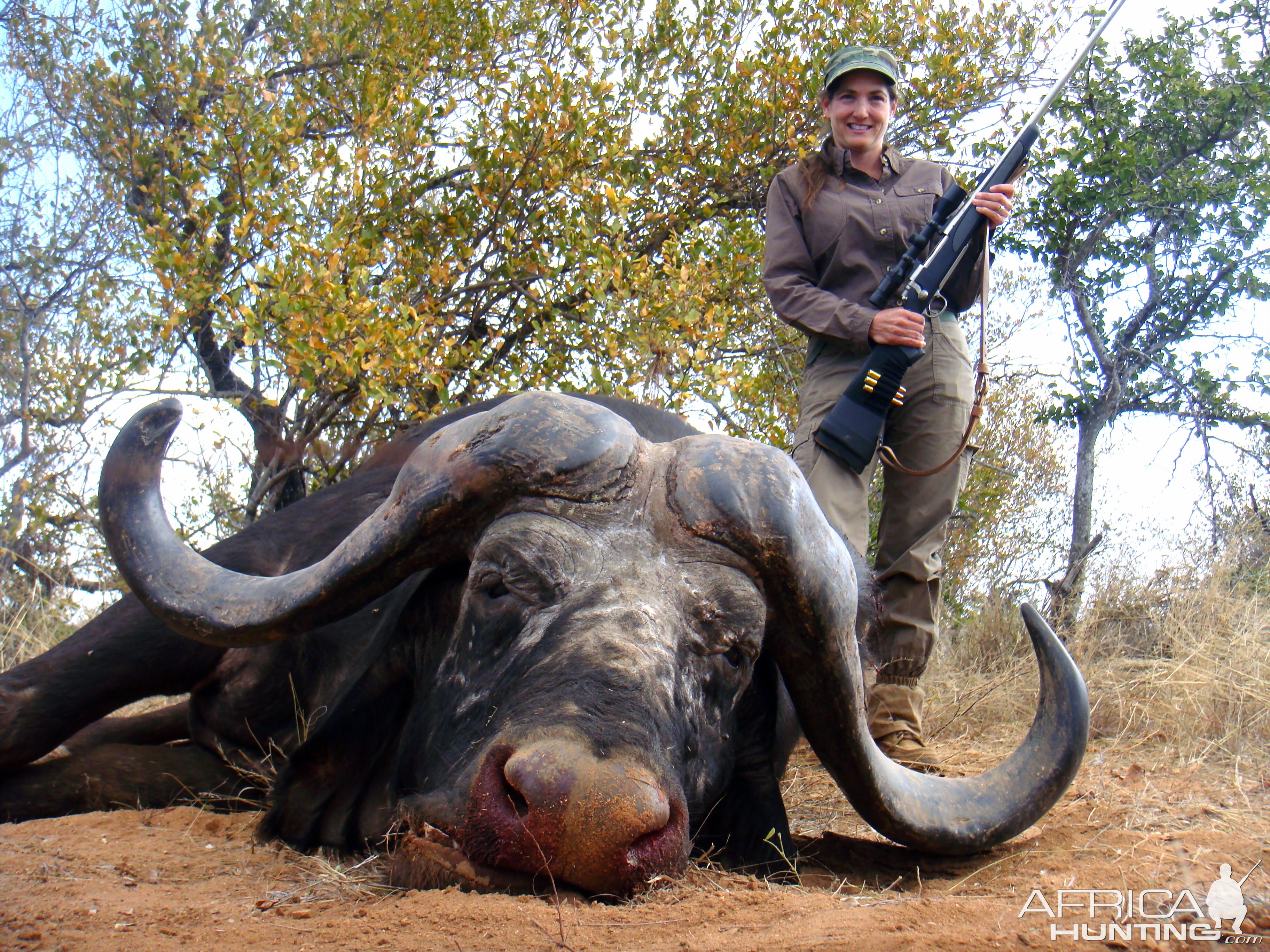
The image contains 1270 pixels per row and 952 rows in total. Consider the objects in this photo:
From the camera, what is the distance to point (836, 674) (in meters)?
2.52

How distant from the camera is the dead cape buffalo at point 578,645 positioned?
1.97m

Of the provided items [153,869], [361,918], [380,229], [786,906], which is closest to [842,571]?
[786,906]

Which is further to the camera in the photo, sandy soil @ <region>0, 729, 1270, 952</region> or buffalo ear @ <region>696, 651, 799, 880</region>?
buffalo ear @ <region>696, 651, 799, 880</region>

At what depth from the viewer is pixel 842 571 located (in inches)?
99.3

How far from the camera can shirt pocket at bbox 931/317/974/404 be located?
4.15 m

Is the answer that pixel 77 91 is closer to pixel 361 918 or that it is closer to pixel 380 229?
pixel 380 229

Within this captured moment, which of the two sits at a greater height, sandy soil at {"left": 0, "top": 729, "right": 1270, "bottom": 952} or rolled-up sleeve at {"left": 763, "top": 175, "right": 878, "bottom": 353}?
rolled-up sleeve at {"left": 763, "top": 175, "right": 878, "bottom": 353}

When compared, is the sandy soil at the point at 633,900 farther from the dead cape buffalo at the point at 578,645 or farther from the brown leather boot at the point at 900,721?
the brown leather boot at the point at 900,721

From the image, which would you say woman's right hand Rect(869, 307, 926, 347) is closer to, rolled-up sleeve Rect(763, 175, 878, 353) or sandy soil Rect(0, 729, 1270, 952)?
rolled-up sleeve Rect(763, 175, 878, 353)

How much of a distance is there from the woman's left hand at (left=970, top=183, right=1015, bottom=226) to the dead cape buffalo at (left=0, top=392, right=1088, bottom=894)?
1907 millimetres

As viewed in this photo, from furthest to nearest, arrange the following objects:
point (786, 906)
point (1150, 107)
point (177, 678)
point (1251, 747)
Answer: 1. point (1150, 107)
2. point (1251, 747)
3. point (177, 678)
4. point (786, 906)

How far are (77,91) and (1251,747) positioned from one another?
6307 millimetres

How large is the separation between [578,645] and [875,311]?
230 centimetres

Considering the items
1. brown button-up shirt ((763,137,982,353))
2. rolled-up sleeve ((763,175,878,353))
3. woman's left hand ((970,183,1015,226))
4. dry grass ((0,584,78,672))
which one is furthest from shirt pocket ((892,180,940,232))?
dry grass ((0,584,78,672))
